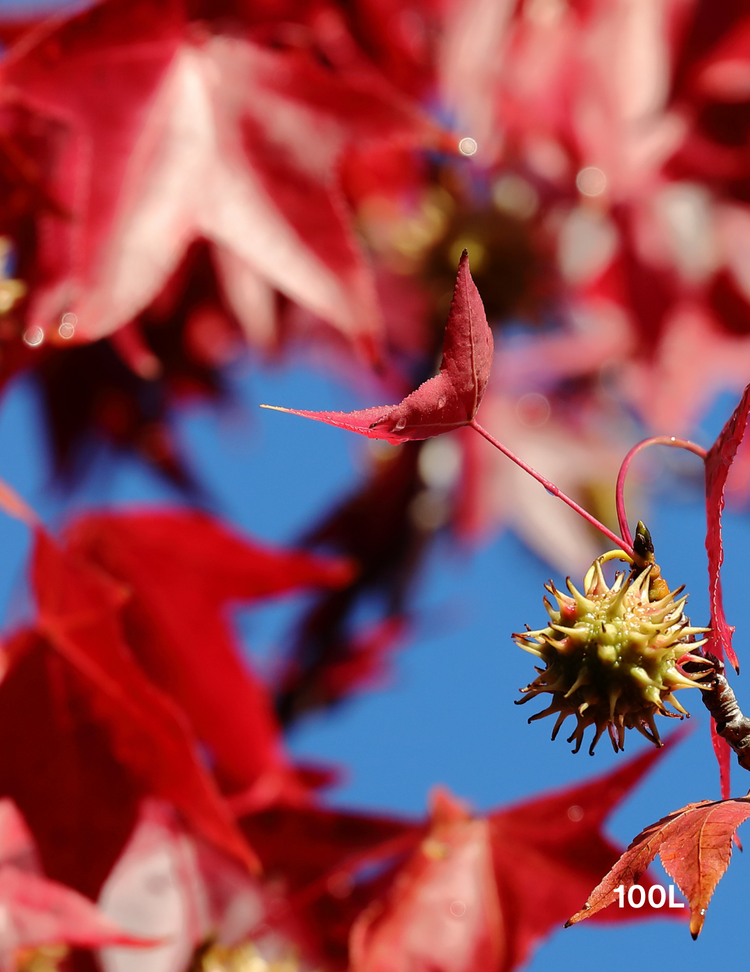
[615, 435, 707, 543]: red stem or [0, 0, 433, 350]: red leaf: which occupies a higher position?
[0, 0, 433, 350]: red leaf

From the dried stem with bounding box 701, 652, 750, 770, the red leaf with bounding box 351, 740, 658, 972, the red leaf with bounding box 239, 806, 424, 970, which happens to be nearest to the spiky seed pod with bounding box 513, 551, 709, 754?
the dried stem with bounding box 701, 652, 750, 770

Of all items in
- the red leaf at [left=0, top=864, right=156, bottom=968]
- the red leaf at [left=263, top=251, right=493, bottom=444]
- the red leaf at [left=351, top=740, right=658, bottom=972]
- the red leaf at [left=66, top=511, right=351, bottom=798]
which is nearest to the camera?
the red leaf at [left=263, top=251, right=493, bottom=444]

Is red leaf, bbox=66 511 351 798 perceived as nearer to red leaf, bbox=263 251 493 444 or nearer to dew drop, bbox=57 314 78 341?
dew drop, bbox=57 314 78 341

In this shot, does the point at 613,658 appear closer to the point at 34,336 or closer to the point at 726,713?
the point at 726,713

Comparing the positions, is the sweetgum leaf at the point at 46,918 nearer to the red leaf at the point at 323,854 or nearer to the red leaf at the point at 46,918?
the red leaf at the point at 46,918

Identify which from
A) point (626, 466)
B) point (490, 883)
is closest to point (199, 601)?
point (490, 883)

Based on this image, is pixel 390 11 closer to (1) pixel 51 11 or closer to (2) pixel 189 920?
(1) pixel 51 11
